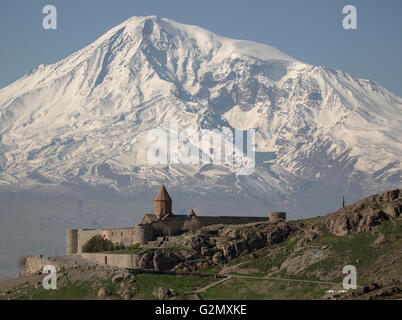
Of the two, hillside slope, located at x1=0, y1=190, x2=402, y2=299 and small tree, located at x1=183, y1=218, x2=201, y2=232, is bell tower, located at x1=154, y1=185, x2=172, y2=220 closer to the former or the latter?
small tree, located at x1=183, y1=218, x2=201, y2=232

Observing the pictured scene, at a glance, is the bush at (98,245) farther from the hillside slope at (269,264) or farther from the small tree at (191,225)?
the small tree at (191,225)

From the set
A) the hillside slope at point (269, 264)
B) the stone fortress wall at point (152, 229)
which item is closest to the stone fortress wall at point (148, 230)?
the stone fortress wall at point (152, 229)

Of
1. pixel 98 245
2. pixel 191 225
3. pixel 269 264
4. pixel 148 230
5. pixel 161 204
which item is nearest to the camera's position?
pixel 269 264

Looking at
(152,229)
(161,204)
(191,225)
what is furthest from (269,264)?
(161,204)

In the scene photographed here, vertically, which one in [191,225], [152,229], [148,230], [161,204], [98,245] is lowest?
[98,245]

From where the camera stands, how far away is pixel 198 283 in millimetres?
105188

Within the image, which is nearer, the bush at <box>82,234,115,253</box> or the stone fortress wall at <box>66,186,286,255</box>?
the bush at <box>82,234,115,253</box>

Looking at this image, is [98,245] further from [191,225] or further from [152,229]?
[191,225]

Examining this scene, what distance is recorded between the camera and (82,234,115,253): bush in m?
124

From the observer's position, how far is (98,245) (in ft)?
413

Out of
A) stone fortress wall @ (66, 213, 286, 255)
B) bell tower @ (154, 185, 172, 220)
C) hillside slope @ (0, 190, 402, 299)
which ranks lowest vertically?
hillside slope @ (0, 190, 402, 299)

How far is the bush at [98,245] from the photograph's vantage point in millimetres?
124312

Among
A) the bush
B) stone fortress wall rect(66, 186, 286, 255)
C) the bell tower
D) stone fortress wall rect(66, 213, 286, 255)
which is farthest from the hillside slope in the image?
the bell tower

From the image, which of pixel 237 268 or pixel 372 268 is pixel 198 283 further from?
pixel 372 268
